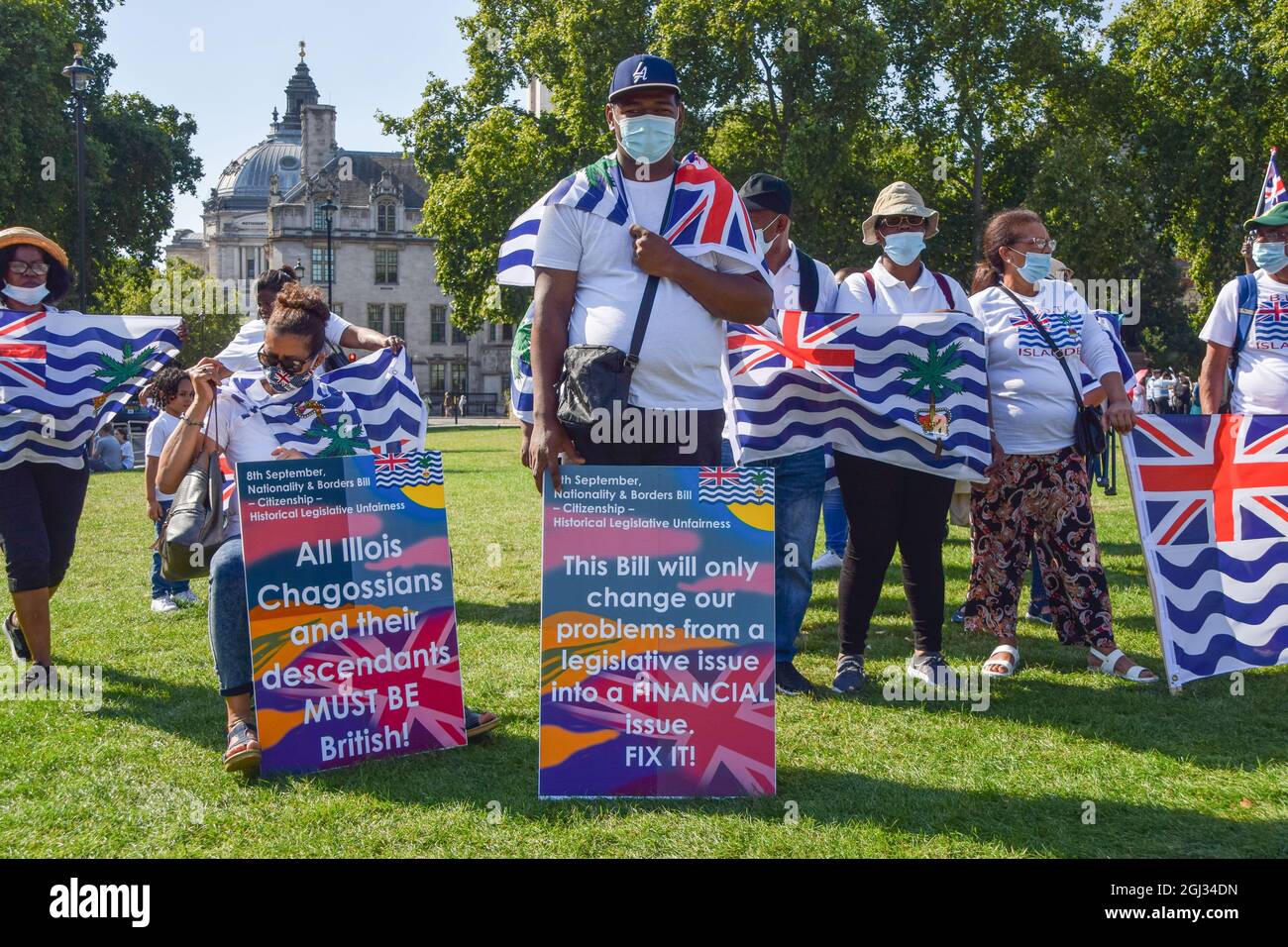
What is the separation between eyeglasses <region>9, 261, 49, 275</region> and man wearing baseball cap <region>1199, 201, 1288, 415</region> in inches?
240

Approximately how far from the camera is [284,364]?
509 centimetres

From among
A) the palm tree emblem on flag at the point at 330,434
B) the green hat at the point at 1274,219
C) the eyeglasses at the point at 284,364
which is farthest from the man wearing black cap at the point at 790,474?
the green hat at the point at 1274,219

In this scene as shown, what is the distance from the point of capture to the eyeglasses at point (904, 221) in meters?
5.83

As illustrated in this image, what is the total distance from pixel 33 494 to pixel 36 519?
0.42 feet

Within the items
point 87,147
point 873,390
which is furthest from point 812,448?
point 87,147

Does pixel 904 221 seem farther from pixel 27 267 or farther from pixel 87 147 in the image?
pixel 87 147

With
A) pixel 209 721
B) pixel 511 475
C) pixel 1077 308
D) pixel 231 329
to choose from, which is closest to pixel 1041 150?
pixel 511 475

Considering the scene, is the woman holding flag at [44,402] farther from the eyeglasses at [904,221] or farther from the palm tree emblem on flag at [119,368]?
the eyeglasses at [904,221]

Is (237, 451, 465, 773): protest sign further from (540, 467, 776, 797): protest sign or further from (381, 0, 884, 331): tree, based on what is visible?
(381, 0, 884, 331): tree

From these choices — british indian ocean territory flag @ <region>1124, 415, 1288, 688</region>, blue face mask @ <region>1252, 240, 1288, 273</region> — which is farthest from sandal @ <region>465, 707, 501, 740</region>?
blue face mask @ <region>1252, 240, 1288, 273</region>

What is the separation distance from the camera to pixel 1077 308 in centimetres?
618

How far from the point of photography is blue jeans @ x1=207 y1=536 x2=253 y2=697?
482 centimetres

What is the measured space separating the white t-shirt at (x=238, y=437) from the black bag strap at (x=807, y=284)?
8.78ft
